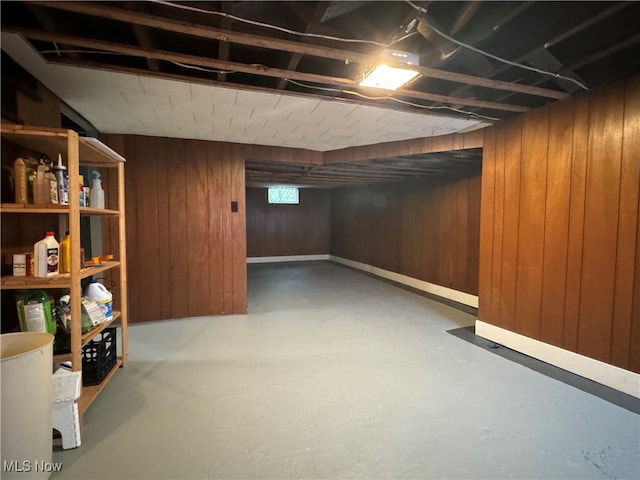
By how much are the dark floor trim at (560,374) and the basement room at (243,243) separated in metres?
0.02

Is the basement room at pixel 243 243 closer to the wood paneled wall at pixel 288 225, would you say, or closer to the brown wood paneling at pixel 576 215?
the brown wood paneling at pixel 576 215

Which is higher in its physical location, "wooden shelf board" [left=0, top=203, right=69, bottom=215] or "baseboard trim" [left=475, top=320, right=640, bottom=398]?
"wooden shelf board" [left=0, top=203, right=69, bottom=215]

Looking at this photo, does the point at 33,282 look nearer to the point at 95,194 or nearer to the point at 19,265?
the point at 19,265

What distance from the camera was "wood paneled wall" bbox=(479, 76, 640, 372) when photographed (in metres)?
2.26

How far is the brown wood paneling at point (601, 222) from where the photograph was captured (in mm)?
2314

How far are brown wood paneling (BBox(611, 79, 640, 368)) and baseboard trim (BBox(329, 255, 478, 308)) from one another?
2312mm

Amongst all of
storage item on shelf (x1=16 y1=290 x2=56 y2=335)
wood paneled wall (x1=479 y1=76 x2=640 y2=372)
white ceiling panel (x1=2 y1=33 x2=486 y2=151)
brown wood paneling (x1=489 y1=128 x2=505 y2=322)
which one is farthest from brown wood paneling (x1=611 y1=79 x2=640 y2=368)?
storage item on shelf (x1=16 y1=290 x2=56 y2=335)

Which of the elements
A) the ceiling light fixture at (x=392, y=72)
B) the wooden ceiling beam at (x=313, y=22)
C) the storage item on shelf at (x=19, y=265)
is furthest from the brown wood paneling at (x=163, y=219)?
the ceiling light fixture at (x=392, y=72)

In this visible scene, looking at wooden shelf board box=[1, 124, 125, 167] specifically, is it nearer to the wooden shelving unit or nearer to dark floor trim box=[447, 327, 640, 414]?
the wooden shelving unit

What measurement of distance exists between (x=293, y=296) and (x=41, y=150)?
3646 millimetres

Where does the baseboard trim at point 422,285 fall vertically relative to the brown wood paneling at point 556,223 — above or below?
below

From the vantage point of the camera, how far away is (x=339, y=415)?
2.03 metres

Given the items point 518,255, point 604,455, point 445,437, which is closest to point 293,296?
point 518,255

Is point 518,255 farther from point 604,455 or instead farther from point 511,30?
point 511,30
